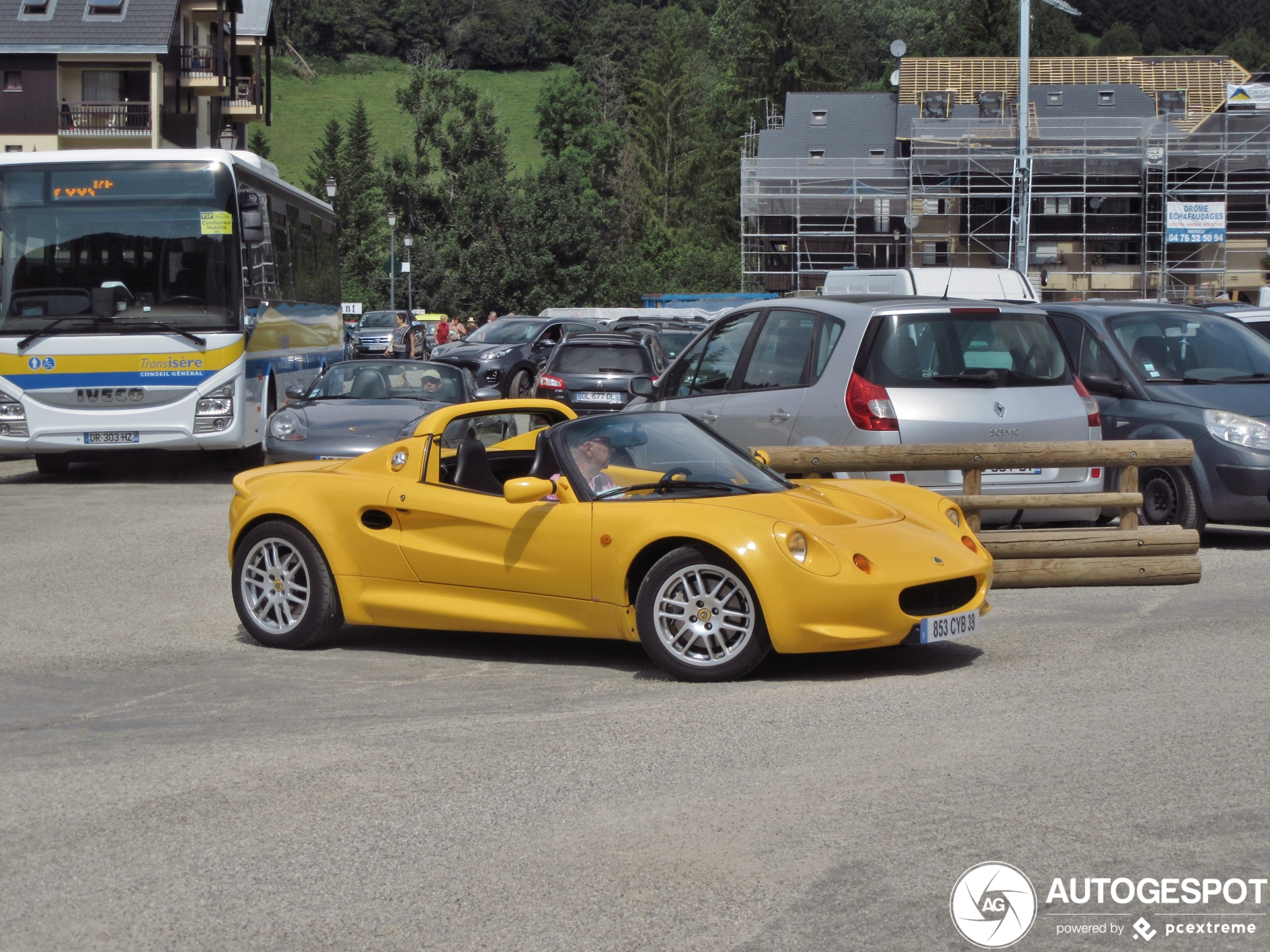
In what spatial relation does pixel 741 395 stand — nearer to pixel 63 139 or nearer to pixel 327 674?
pixel 327 674

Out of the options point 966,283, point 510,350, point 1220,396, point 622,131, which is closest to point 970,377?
point 1220,396

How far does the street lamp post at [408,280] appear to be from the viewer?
59.3m

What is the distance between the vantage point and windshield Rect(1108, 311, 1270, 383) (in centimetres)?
1190

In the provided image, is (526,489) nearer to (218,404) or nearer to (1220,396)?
(1220,396)

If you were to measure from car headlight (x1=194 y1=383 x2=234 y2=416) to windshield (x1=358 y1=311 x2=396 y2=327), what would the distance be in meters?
38.2

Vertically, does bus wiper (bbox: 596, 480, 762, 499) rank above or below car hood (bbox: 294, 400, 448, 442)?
above

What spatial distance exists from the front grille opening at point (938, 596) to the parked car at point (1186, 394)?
4.43 m

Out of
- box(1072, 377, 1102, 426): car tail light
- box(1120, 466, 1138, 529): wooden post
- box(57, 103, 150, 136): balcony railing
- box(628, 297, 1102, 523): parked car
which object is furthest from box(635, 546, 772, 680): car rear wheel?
box(57, 103, 150, 136): balcony railing

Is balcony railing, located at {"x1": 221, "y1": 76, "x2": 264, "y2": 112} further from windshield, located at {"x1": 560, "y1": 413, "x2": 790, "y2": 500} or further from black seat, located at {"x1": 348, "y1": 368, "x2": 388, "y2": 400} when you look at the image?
windshield, located at {"x1": 560, "y1": 413, "x2": 790, "y2": 500}

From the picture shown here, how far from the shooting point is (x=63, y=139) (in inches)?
2245

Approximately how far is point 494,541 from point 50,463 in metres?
13.0

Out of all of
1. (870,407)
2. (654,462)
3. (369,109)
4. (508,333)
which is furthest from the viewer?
(369,109)

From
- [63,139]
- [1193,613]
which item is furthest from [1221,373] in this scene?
[63,139]

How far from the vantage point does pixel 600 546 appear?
281 inches
